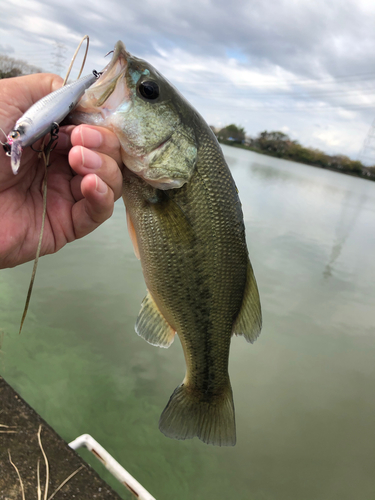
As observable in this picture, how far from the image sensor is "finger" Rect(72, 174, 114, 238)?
1382 mm

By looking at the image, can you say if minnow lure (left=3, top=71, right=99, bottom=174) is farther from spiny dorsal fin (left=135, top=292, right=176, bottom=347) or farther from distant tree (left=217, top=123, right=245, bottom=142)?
distant tree (left=217, top=123, right=245, bottom=142)

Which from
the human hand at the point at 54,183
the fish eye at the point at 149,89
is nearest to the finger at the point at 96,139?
the human hand at the point at 54,183

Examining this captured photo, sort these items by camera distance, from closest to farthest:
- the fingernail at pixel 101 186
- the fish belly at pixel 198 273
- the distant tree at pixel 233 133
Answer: the fingernail at pixel 101 186, the fish belly at pixel 198 273, the distant tree at pixel 233 133

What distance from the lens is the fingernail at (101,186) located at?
137 centimetres

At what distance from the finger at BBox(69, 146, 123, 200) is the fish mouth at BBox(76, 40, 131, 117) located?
0.66 ft

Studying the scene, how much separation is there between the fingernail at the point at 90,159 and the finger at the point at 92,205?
39mm

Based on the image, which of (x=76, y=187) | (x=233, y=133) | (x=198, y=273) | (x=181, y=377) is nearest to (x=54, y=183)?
(x=76, y=187)

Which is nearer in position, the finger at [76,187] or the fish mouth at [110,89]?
the fish mouth at [110,89]

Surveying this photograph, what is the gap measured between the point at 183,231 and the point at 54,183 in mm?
758

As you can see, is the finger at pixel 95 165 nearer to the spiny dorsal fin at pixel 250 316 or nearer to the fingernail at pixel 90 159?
the fingernail at pixel 90 159

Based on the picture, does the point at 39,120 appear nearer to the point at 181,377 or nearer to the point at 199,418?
the point at 199,418

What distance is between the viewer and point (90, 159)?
4.29ft

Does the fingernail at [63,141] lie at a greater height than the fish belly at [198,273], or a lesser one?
greater

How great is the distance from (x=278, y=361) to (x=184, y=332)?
395 cm
